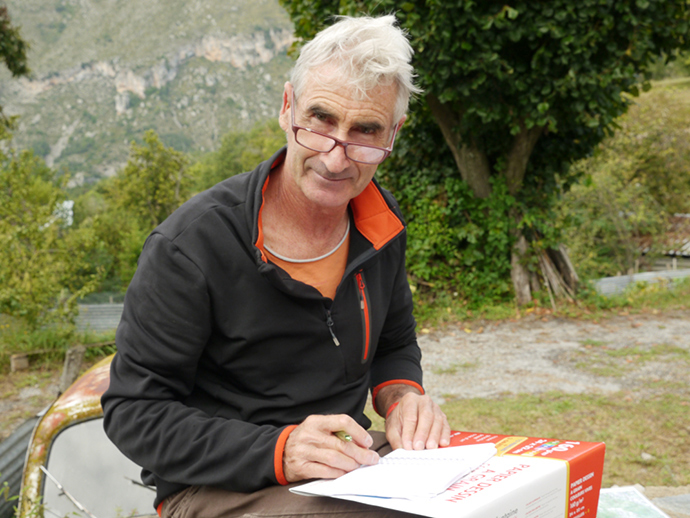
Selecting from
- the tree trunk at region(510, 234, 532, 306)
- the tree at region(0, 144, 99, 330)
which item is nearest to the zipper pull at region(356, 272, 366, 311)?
the tree trunk at region(510, 234, 532, 306)

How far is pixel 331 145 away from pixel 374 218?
1.36 ft

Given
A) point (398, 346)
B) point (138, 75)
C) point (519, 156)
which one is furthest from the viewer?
point (138, 75)

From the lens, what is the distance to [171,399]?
5.14 feet

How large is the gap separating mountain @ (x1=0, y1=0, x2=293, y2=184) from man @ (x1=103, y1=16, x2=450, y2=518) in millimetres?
105370

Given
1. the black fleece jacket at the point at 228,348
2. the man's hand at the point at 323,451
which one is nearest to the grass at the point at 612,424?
the black fleece jacket at the point at 228,348

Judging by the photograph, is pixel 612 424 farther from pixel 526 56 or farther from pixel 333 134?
pixel 526 56

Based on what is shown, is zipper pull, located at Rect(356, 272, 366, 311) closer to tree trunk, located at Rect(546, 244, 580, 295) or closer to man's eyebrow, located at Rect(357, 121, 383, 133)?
man's eyebrow, located at Rect(357, 121, 383, 133)

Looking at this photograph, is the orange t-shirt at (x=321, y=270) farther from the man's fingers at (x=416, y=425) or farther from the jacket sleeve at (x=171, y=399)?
the man's fingers at (x=416, y=425)

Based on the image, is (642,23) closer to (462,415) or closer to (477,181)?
(477,181)

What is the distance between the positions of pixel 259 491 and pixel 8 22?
13.7 m

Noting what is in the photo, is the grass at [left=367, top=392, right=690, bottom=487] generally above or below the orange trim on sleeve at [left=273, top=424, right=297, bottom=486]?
below

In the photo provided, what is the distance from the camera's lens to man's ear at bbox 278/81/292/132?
181 cm

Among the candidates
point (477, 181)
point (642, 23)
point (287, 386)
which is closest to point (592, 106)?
point (642, 23)

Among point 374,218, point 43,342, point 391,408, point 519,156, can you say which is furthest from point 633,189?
point 391,408
